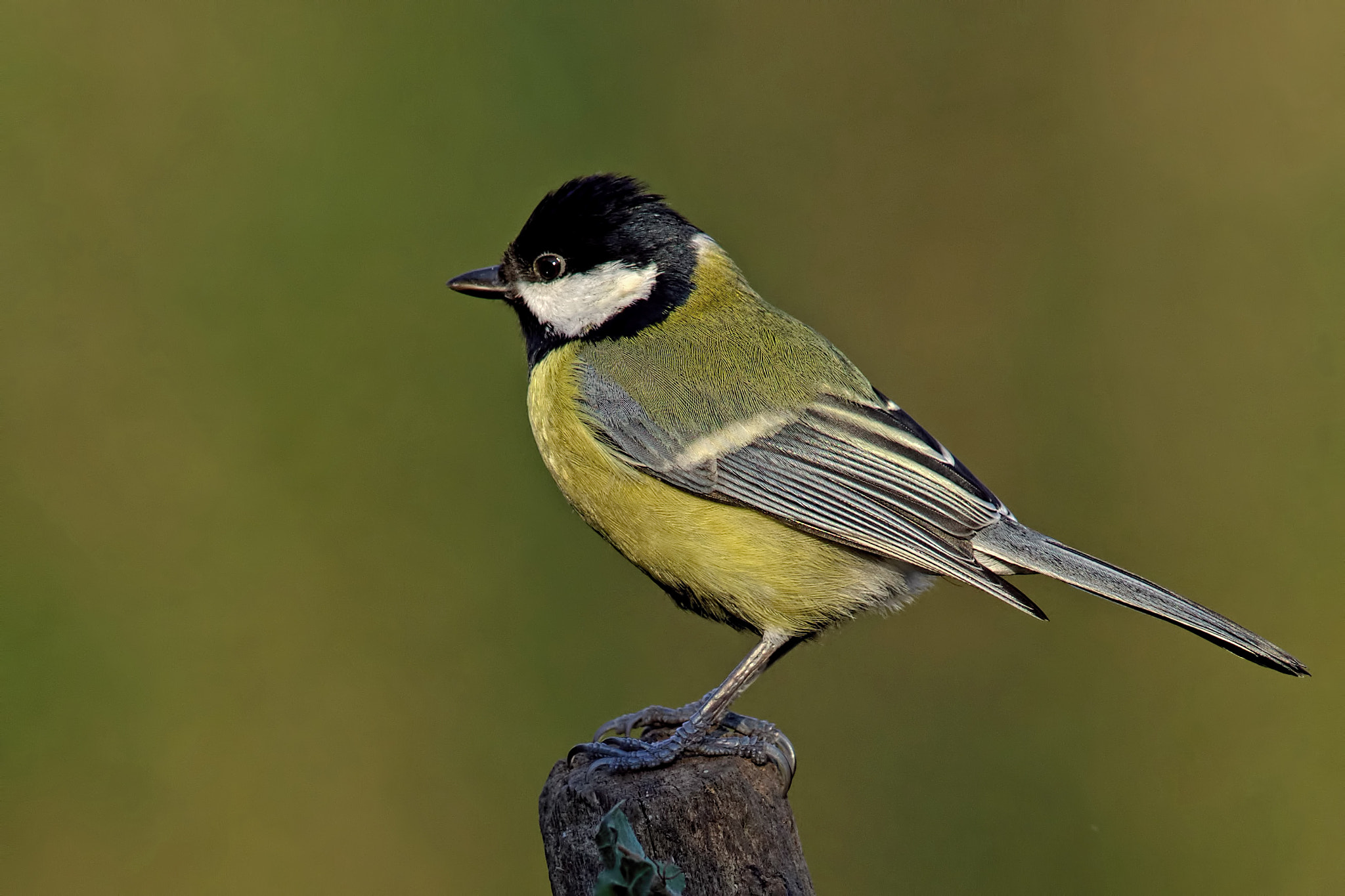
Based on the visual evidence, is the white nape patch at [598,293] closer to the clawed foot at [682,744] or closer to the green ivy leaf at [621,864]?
the clawed foot at [682,744]

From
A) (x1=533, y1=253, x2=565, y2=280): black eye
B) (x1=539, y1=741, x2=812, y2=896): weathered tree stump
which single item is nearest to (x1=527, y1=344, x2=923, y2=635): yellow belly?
(x1=533, y1=253, x2=565, y2=280): black eye

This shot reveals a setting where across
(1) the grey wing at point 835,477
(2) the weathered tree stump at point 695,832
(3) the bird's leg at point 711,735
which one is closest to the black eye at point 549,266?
(1) the grey wing at point 835,477

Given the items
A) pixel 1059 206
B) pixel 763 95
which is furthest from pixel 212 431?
pixel 1059 206

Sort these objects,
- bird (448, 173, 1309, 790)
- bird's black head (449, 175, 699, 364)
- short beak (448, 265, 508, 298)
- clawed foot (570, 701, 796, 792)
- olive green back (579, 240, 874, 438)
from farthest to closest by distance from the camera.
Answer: short beak (448, 265, 508, 298) → bird's black head (449, 175, 699, 364) → olive green back (579, 240, 874, 438) → bird (448, 173, 1309, 790) → clawed foot (570, 701, 796, 792)

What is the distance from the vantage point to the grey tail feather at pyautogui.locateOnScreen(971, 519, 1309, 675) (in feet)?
7.43

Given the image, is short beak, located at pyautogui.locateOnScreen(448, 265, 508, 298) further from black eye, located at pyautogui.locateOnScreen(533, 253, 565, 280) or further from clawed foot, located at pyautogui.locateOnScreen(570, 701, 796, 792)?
clawed foot, located at pyautogui.locateOnScreen(570, 701, 796, 792)

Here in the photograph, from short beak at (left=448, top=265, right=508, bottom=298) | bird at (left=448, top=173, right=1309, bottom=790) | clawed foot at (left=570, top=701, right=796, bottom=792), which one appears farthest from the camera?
short beak at (left=448, top=265, right=508, bottom=298)

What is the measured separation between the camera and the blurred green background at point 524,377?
351 cm

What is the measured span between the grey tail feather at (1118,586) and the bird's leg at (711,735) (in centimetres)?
53

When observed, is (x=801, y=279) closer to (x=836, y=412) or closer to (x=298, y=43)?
(x=836, y=412)

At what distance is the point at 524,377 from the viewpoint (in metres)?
3.48

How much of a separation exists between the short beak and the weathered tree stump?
1.37 metres

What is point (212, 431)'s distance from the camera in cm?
366

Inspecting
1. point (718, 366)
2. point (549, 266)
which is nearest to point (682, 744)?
point (718, 366)
